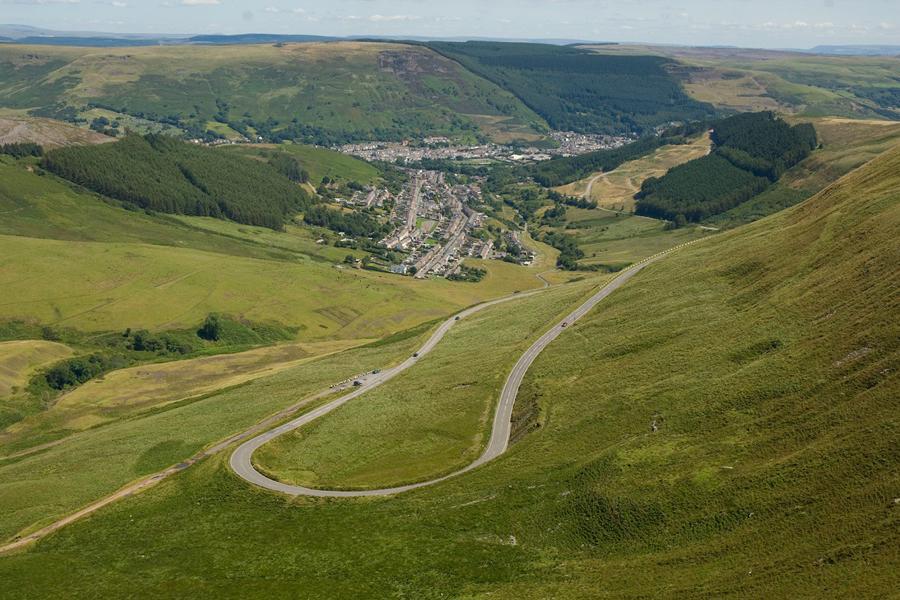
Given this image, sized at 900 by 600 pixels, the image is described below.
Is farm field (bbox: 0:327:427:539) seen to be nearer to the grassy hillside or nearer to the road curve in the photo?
the road curve

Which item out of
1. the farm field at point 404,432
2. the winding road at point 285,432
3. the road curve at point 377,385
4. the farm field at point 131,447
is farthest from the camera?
the farm field at point 131,447

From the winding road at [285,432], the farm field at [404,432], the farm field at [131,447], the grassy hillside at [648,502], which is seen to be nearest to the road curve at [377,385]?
the winding road at [285,432]

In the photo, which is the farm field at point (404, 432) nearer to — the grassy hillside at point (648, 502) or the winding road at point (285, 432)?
the winding road at point (285, 432)

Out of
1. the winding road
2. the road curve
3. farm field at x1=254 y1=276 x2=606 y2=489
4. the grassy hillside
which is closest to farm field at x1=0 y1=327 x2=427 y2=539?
the winding road

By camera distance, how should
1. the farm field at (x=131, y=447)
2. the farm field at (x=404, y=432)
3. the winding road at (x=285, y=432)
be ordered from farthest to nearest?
1. the farm field at (x=131, y=447)
2. the farm field at (x=404, y=432)
3. the winding road at (x=285, y=432)

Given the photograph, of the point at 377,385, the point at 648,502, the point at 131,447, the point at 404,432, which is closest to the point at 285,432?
the point at 404,432

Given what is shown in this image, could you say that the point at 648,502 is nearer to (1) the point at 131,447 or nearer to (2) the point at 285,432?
(2) the point at 285,432

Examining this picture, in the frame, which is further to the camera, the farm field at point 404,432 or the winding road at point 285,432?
the farm field at point 404,432
